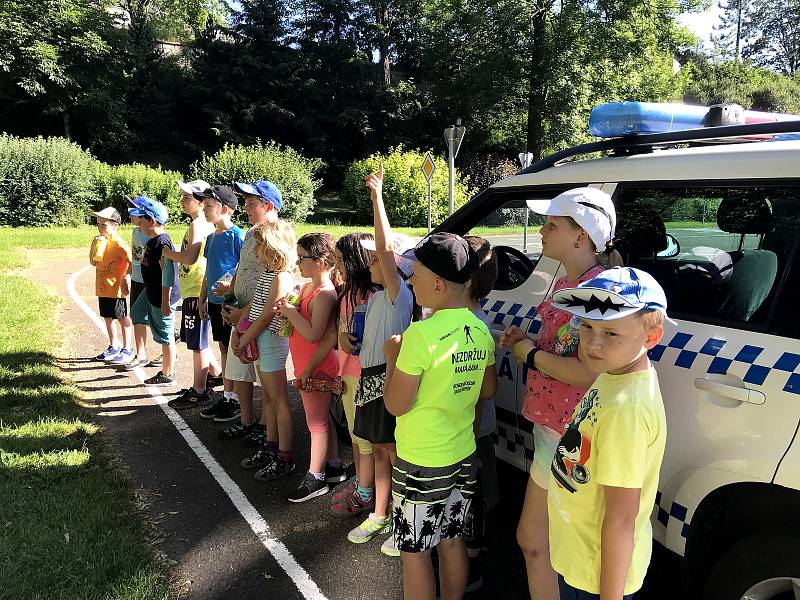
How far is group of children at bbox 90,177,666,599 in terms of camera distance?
5.21 ft

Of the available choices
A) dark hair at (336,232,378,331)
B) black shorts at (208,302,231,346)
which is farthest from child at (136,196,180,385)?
dark hair at (336,232,378,331)

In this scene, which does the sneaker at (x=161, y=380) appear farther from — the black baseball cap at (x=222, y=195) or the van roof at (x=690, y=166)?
the van roof at (x=690, y=166)

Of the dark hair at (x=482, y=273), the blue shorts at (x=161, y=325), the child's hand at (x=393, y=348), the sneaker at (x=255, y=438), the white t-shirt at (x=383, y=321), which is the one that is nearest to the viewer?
the child's hand at (x=393, y=348)

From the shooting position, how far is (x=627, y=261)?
8.79ft

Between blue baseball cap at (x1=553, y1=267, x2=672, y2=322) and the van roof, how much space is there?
848 millimetres

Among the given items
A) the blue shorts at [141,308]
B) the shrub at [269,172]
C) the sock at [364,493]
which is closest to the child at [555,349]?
the sock at [364,493]

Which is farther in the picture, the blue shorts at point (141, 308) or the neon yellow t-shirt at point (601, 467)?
the blue shorts at point (141, 308)

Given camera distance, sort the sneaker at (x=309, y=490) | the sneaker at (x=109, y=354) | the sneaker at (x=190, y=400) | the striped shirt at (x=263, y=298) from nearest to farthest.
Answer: the sneaker at (x=309, y=490), the striped shirt at (x=263, y=298), the sneaker at (x=190, y=400), the sneaker at (x=109, y=354)

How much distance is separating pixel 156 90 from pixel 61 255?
28346 millimetres

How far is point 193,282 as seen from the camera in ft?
16.8

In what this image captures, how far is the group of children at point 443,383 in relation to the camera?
159 centimetres

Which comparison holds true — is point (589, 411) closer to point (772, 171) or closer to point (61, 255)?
point (772, 171)

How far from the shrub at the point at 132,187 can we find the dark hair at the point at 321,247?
20.8 m

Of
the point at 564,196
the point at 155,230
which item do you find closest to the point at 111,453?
the point at 155,230
